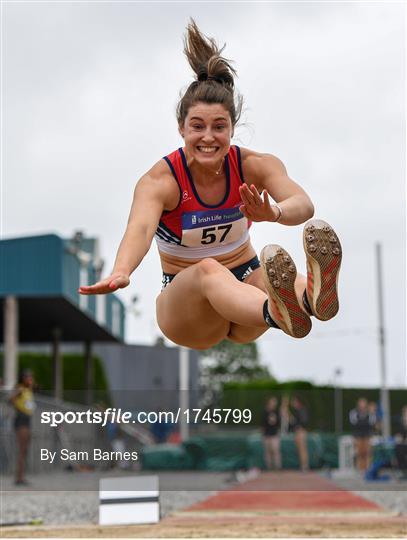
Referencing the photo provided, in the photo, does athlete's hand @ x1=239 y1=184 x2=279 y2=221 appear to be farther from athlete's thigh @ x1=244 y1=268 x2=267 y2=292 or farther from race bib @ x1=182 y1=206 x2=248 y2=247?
athlete's thigh @ x1=244 y1=268 x2=267 y2=292

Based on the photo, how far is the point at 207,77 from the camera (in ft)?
17.5

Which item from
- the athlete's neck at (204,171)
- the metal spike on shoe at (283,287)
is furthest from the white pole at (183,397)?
the metal spike on shoe at (283,287)

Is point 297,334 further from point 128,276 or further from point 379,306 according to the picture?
point 379,306

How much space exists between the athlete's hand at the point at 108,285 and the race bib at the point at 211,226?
39.1 inches

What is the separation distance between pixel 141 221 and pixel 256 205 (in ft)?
1.93

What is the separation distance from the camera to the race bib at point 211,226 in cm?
540

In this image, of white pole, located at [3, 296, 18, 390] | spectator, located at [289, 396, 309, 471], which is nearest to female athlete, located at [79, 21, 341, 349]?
spectator, located at [289, 396, 309, 471]

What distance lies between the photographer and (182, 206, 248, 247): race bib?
5.40 m

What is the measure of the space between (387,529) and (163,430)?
15.3m

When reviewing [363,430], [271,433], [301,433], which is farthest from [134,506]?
[301,433]

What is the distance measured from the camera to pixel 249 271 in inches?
227

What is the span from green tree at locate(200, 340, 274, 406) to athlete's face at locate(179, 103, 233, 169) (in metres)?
51.4

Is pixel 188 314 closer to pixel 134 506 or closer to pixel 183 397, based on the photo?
pixel 134 506

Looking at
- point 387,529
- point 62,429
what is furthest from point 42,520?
point 62,429
